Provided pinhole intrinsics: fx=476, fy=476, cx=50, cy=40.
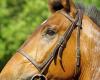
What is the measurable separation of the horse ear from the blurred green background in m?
8.44

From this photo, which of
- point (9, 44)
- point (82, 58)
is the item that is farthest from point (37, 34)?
point (9, 44)

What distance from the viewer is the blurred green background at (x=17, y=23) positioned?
607 inches

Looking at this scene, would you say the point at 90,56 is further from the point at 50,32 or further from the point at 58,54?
the point at 50,32

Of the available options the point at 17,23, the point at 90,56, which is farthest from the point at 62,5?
the point at 17,23

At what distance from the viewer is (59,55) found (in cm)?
583

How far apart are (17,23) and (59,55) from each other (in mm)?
10599

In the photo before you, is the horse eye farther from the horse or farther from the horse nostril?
the horse nostril

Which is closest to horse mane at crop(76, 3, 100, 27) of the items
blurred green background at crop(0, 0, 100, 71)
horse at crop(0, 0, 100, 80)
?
horse at crop(0, 0, 100, 80)

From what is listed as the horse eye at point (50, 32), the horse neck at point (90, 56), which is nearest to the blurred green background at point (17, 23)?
the horse eye at point (50, 32)

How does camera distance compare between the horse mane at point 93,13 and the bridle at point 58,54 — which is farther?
the horse mane at point 93,13

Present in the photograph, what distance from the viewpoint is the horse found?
580 cm

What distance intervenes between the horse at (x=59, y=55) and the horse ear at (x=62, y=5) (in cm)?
20

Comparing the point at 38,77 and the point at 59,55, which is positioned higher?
the point at 59,55

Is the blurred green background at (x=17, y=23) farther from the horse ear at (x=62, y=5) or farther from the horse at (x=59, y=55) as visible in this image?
the horse at (x=59, y=55)
